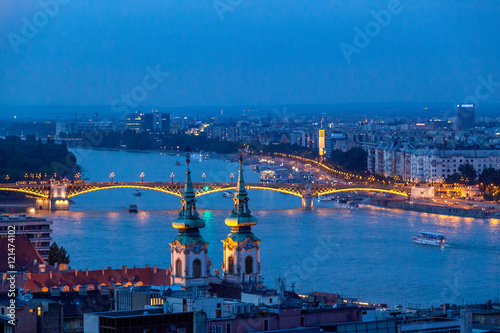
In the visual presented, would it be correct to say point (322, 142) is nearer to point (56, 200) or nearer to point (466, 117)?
point (466, 117)

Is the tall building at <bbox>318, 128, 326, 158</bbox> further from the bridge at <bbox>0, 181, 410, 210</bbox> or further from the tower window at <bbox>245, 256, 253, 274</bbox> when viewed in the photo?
the tower window at <bbox>245, 256, 253, 274</bbox>

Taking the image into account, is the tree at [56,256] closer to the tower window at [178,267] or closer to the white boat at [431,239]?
the tower window at [178,267]

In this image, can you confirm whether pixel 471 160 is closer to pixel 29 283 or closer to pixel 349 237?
pixel 349 237

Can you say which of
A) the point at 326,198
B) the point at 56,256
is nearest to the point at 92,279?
the point at 56,256

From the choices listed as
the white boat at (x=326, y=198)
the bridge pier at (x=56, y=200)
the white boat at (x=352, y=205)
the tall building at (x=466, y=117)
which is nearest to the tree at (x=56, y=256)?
the bridge pier at (x=56, y=200)

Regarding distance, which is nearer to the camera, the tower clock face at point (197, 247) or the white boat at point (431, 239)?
the tower clock face at point (197, 247)
